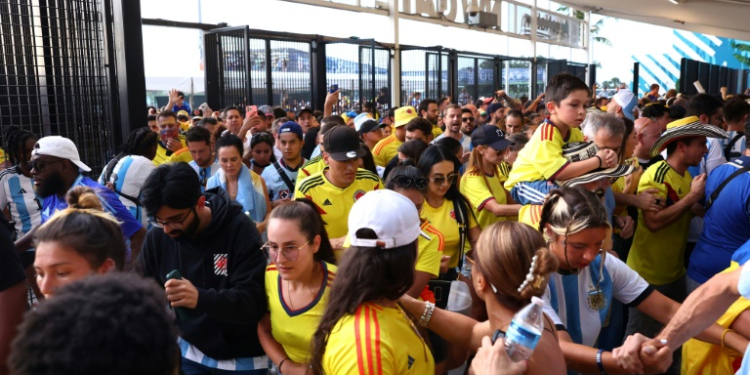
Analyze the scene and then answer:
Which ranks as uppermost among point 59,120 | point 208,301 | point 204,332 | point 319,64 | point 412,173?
point 319,64

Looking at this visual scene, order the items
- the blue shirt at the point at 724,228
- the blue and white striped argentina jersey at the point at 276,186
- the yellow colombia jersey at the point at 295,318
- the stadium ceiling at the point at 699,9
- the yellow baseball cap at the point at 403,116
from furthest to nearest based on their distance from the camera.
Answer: the stadium ceiling at the point at 699,9 → the yellow baseball cap at the point at 403,116 → the blue and white striped argentina jersey at the point at 276,186 → the blue shirt at the point at 724,228 → the yellow colombia jersey at the point at 295,318

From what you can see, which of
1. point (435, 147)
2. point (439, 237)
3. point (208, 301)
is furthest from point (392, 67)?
point (208, 301)

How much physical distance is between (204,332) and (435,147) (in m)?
2.25

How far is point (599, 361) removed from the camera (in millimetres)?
2461

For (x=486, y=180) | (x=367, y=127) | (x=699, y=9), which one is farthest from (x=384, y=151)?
(x=699, y=9)

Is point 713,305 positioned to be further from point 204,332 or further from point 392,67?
point 392,67

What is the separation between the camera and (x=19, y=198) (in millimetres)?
4930

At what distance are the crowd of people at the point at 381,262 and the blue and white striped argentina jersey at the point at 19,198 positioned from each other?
1 centimetres

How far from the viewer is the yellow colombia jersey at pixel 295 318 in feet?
8.79

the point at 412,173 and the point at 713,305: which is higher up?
the point at 412,173

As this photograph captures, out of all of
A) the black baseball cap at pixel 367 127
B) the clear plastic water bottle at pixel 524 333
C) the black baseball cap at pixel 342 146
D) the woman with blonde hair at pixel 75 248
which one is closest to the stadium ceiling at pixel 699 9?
the black baseball cap at pixel 367 127

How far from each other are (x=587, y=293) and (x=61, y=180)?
10.4 feet

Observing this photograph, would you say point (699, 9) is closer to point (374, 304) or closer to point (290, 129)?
point (290, 129)

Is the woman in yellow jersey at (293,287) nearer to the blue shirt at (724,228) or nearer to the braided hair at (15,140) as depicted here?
the blue shirt at (724,228)
